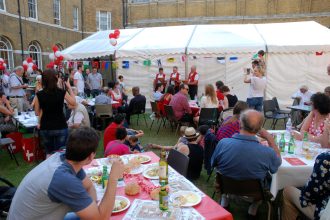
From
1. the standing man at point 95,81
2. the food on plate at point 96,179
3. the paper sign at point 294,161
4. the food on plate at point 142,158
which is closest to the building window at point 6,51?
the standing man at point 95,81

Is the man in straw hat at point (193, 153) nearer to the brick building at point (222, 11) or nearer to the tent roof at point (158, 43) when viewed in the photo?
the tent roof at point (158, 43)

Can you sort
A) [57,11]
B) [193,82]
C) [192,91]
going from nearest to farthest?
[193,82], [192,91], [57,11]

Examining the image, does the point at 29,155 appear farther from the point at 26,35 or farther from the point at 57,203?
the point at 26,35

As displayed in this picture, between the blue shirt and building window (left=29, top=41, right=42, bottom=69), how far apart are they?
18.1 m

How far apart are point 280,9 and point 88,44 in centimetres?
1857

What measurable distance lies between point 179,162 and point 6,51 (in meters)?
16.2

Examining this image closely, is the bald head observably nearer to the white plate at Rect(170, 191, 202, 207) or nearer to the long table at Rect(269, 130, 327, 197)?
the long table at Rect(269, 130, 327, 197)

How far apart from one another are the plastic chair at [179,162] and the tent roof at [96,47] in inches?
286

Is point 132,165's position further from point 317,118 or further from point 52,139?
point 317,118

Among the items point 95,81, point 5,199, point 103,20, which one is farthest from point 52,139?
Answer: point 103,20

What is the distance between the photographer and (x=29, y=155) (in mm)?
5207

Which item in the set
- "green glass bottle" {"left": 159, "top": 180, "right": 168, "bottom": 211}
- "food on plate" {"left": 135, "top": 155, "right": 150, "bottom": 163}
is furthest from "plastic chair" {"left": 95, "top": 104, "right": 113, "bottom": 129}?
"green glass bottle" {"left": 159, "top": 180, "right": 168, "bottom": 211}

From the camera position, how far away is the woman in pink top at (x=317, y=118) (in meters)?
3.58

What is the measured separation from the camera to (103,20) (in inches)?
978
